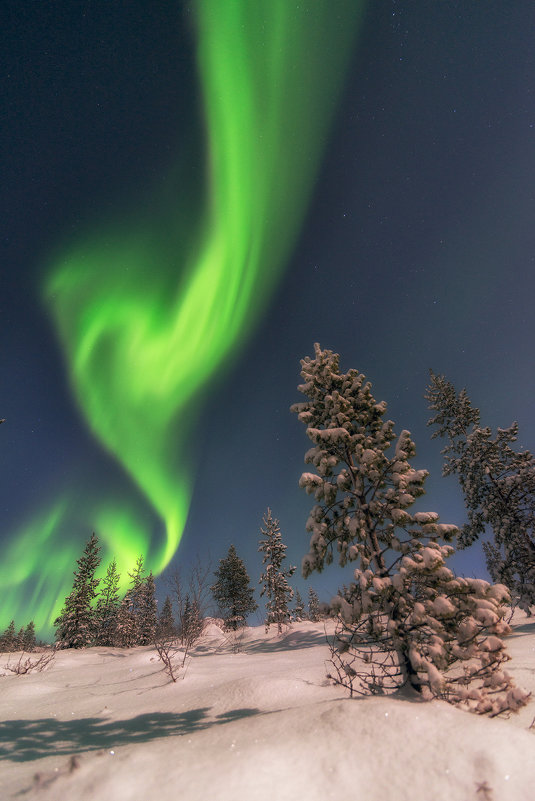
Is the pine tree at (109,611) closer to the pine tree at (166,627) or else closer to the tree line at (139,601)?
the tree line at (139,601)

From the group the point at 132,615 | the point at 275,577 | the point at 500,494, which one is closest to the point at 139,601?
the point at 132,615

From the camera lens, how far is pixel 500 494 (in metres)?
16.4

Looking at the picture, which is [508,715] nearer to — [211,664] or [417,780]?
[417,780]

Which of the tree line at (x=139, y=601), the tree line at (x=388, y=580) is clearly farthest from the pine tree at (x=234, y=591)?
the tree line at (x=388, y=580)

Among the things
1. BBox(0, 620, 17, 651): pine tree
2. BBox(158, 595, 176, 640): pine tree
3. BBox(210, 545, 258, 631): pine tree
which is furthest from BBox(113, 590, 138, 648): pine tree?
BBox(0, 620, 17, 651): pine tree

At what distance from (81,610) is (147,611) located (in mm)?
11645

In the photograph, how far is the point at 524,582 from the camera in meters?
15.1

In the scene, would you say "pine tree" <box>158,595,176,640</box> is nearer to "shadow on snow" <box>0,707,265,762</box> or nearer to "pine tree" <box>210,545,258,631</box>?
"shadow on snow" <box>0,707,265,762</box>

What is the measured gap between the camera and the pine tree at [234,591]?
35.9m

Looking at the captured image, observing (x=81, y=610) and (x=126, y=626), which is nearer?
(x=81, y=610)

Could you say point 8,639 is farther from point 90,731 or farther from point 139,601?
point 90,731

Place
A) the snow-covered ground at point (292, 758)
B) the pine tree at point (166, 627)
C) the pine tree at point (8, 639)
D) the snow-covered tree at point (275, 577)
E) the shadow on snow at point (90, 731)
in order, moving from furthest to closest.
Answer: the pine tree at point (8, 639) → the snow-covered tree at point (275, 577) → the pine tree at point (166, 627) → the shadow on snow at point (90, 731) → the snow-covered ground at point (292, 758)

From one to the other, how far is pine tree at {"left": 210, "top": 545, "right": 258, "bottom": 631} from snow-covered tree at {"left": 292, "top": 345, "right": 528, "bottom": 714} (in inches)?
1324

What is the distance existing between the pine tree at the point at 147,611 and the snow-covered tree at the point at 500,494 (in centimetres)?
3976
